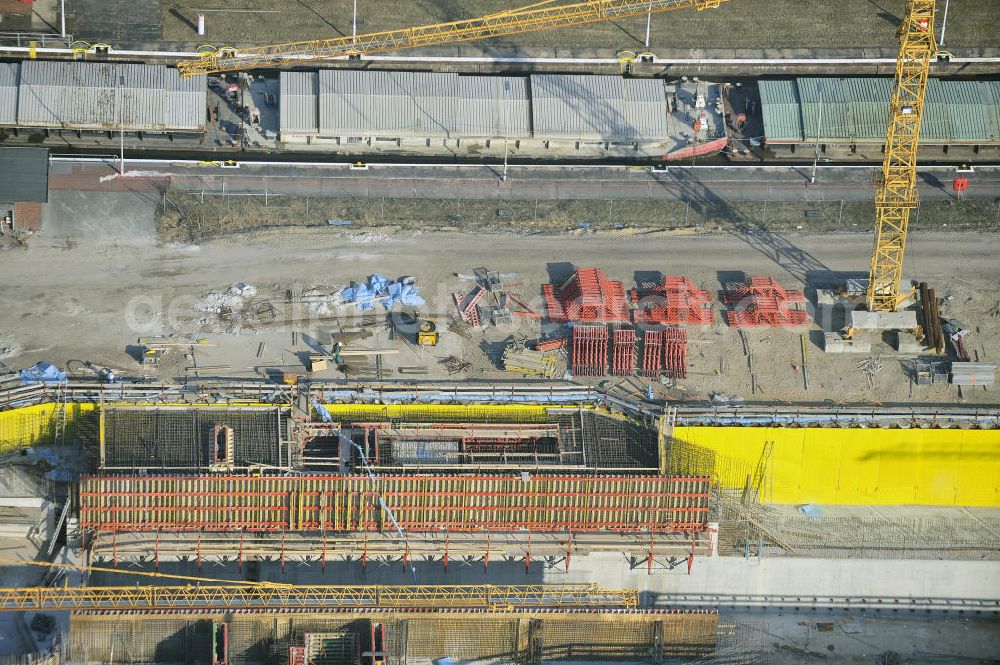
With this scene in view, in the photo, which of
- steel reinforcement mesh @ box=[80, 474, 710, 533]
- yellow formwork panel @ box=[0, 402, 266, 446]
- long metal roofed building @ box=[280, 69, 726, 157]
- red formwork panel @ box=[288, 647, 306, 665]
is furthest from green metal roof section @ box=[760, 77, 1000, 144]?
red formwork panel @ box=[288, 647, 306, 665]

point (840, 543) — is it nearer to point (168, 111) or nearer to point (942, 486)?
point (942, 486)

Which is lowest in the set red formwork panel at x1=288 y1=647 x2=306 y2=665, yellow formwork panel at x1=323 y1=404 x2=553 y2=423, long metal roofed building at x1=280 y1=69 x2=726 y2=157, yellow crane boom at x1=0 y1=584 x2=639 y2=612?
red formwork panel at x1=288 y1=647 x2=306 y2=665

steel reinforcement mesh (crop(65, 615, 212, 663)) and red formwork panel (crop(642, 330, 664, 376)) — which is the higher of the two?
red formwork panel (crop(642, 330, 664, 376))

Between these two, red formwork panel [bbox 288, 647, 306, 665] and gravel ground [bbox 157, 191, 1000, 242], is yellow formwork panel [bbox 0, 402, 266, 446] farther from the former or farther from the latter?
red formwork panel [bbox 288, 647, 306, 665]

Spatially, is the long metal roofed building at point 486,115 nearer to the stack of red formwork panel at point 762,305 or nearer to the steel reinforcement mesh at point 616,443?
the stack of red formwork panel at point 762,305

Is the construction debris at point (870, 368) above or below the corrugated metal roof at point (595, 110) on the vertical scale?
below

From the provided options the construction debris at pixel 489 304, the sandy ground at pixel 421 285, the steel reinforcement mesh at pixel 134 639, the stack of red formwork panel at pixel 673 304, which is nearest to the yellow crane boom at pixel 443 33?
the sandy ground at pixel 421 285

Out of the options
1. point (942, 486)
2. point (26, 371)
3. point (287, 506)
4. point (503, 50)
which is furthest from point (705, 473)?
point (26, 371)
